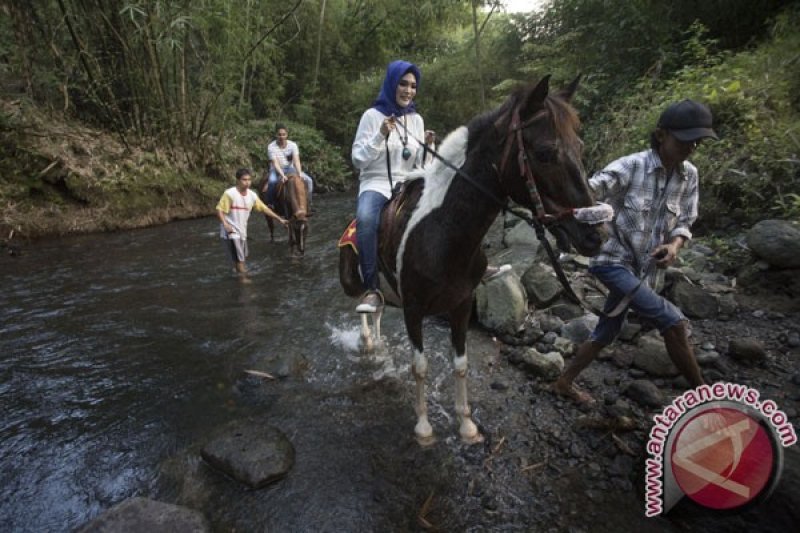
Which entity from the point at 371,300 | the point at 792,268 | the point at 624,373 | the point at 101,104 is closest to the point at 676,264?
the point at 792,268

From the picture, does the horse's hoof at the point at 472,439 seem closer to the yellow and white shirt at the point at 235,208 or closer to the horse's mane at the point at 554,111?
the horse's mane at the point at 554,111

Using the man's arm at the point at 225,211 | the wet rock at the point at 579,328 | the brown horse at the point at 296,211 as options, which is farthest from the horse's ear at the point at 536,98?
the brown horse at the point at 296,211

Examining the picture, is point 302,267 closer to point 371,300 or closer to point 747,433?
point 371,300

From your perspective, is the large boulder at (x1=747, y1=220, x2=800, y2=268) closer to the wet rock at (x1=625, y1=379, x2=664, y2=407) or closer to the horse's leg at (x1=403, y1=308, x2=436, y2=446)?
the wet rock at (x1=625, y1=379, x2=664, y2=407)

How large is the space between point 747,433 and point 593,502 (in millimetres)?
1075

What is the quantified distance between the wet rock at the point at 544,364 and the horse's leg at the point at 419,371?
4.30ft

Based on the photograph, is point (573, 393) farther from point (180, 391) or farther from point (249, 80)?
point (249, 80)

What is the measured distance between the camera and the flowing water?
2.85 metres

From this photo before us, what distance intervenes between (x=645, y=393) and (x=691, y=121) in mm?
2251

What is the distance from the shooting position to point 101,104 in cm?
1173

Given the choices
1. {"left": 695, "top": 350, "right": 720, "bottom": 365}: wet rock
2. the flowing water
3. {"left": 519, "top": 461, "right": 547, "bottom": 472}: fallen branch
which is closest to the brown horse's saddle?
the flowing water

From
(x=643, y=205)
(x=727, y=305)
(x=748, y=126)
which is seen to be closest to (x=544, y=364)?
(x=643, y=205)

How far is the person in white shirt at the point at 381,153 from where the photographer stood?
133 inches

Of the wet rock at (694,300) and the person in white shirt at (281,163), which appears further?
the person in white shirt at (281,163)
